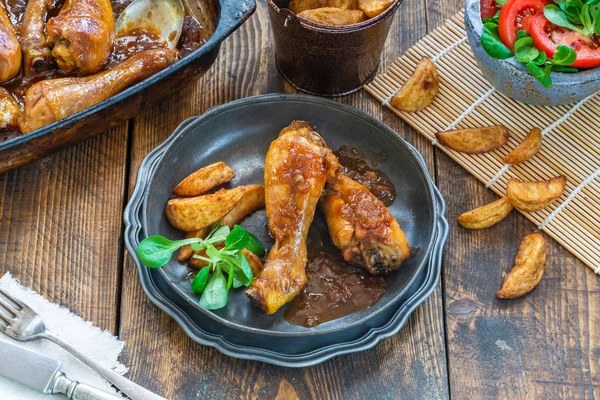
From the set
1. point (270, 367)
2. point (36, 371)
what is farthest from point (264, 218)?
point (36, 371)

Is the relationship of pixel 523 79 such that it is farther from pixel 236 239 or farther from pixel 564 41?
pixel 236 239

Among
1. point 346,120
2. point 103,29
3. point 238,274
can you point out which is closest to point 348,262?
point 238,274

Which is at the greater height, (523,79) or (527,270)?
(523,79)

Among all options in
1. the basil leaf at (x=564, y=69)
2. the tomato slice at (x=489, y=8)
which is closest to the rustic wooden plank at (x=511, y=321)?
the basil leaf at (x=564, y=69)

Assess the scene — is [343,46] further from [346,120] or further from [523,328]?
[523,328]

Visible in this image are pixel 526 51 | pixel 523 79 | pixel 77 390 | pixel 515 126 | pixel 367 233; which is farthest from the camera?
pixel 515 126

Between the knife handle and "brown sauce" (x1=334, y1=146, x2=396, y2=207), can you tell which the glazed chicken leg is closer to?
"brown sauce" (x1=334, y1=146, x2=396, y2=207)
